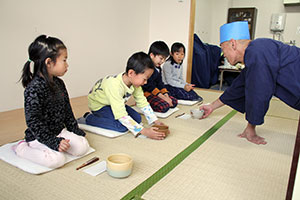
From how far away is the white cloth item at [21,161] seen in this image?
1.36 meters

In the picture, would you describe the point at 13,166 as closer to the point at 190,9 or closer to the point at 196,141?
the point at 196,141

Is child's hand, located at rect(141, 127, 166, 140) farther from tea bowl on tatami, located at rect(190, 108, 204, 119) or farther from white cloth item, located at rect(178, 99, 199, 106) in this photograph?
white cloth item, located at rect(178, 99, 199, 106)

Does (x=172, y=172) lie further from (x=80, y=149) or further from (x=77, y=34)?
(x=77, y=34)

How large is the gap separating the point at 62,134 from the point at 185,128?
99 cm

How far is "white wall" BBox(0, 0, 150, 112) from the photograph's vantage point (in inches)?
100

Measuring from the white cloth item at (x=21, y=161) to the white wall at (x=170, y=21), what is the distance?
130 inches

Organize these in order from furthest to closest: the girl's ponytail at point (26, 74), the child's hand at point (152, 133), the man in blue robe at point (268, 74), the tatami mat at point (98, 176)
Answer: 1. the child's hand at point (152, 133)
2. the man in blue robe at point (268, 74)
3. the girl's ponytail at point (26, 74)
4. the tatami mat at point (98, 176)

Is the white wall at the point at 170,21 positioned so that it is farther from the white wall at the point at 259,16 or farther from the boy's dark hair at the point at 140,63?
the boy's dark hair at the point at 140,63

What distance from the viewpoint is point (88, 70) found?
3449 mm

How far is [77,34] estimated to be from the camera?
320 cm

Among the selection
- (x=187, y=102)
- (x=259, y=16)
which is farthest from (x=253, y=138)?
(x=259, y=16)

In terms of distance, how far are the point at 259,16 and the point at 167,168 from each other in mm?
5783

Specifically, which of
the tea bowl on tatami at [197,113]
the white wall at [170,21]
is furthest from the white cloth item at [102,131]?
the white wall at [170,21]

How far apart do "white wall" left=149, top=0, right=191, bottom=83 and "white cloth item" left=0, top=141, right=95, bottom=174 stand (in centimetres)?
329
